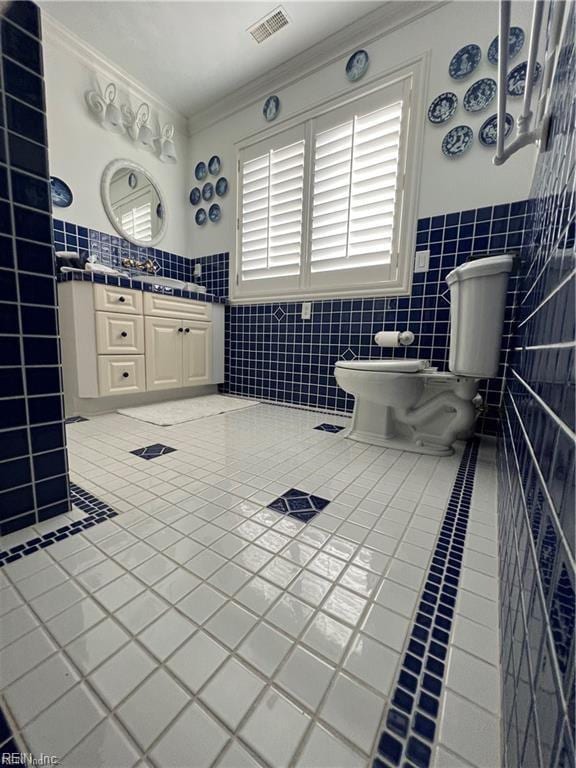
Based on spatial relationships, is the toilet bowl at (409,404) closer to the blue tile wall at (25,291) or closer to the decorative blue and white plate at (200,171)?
the blue tile wall at (25,291)

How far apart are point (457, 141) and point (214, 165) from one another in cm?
193

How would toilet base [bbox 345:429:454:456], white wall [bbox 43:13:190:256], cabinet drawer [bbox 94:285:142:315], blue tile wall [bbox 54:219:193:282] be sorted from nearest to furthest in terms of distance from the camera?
toilet base [bbox 345:429:454:456]
cabinet drawer [bbox 94:285:142:315]
white wall [bbox 43:13:190:256]
blue tile wall [bbox 54:219:193:282]

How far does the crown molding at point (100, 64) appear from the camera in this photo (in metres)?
1.97

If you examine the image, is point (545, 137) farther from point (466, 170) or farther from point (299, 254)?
point (299, 254)

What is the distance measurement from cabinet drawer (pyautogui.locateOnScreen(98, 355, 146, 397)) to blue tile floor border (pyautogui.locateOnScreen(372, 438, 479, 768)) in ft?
6.42

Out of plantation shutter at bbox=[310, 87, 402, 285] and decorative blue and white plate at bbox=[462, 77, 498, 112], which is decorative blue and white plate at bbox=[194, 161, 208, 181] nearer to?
plantation shutter at bbox=[310, 87, 402, 285]

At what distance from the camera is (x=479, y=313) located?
4.25 feet

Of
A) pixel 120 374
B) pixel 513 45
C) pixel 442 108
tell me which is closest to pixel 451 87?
pixel 442 108

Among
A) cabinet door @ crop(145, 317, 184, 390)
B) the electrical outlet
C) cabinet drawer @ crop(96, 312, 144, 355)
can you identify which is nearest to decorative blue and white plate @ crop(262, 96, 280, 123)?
the electrical outlet

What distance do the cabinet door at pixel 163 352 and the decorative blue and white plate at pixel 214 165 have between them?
1.38 meters

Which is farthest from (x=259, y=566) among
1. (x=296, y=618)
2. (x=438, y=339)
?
(x=438, y=339)

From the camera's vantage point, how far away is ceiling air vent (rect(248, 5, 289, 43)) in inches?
71.9

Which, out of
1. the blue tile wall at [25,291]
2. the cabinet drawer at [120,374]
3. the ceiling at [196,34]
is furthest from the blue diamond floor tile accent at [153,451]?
the ceiling at [196,34]

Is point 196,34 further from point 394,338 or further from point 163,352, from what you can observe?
point 394,338
